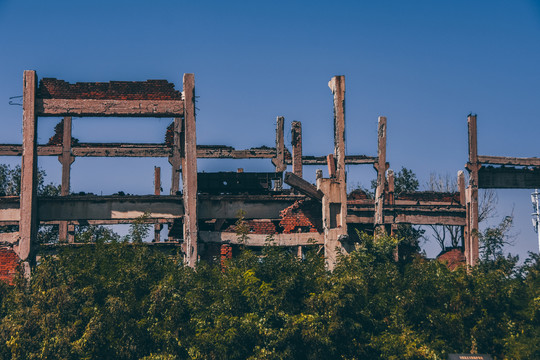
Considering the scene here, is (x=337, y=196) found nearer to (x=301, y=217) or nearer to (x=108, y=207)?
(x=301, y=217)

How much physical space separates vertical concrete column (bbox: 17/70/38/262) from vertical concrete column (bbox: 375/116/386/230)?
14485 millimetres

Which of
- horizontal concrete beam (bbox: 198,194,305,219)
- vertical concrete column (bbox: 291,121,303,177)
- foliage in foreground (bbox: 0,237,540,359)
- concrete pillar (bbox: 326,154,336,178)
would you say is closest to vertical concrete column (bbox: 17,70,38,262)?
foliage in foreground (bbox: 0,237,540,359)

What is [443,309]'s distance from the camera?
20.2 m

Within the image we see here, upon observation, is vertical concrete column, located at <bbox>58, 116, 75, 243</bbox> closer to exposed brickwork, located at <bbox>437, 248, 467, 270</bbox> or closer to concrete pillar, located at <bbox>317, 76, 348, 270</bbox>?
concrete pillar, located at <bbox>317, 76, 348, 270</bbox>

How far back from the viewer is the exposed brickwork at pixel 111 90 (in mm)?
25703

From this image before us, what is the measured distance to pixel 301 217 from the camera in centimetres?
2712

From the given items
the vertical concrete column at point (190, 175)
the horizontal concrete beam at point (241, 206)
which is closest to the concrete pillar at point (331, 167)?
the horizontal concrete beam at point (241, 206)

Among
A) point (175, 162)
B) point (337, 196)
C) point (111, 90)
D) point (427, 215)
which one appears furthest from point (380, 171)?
point (111, 90)

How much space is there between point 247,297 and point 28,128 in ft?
36.9

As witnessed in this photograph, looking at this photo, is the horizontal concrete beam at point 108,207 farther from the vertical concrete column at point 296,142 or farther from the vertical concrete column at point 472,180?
the vertical concrete column at point 472,180

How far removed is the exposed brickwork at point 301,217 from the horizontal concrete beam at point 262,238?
1.20ft

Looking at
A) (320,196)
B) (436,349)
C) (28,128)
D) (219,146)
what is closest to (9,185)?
(219,146)

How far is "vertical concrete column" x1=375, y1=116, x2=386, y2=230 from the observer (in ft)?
104

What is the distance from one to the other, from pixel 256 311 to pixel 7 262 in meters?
13.4
